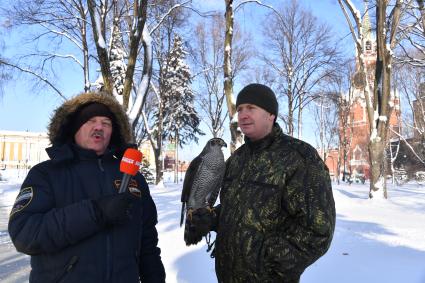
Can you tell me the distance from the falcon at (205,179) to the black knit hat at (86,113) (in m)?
0.96

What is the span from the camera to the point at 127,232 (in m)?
2.17

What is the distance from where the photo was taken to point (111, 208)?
6.25ft

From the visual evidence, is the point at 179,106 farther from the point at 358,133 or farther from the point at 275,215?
the point at 275,215

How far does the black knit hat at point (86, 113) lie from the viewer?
2.32 meters

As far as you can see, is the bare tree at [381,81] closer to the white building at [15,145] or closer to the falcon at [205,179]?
the falcon at [205,179]

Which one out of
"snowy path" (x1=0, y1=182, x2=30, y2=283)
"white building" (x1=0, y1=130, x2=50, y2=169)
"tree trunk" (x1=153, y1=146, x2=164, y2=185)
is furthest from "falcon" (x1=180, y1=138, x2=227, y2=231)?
"white building" (x1=0, y1=130, x2=50, y2=169)

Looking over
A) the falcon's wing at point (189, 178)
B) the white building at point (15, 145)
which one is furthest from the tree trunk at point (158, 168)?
the white building at point (15, 145)

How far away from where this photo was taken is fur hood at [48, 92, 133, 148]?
2.31 m

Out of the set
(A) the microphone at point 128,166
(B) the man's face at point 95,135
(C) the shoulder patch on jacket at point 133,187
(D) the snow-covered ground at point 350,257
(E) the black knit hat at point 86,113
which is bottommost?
(D) the snow-covered ground at point 350,257

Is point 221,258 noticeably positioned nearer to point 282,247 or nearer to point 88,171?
point 282,247

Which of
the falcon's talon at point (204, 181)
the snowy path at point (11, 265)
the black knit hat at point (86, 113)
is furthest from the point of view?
the snowy path at point (11, 265)

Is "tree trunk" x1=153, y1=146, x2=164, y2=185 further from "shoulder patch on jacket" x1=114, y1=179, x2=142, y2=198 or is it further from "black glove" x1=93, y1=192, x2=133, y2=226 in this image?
"black glove" x1=93, y1=192, x2=133, y2=226

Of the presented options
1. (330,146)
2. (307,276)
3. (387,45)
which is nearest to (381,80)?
(387,45)

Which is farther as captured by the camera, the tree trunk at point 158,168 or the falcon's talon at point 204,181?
the tree trunk at point 158,168
